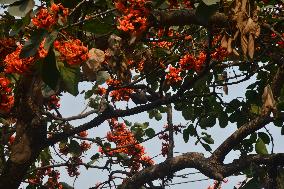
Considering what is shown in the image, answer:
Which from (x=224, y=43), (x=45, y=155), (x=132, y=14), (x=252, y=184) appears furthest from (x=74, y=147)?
(x=224, y=43)

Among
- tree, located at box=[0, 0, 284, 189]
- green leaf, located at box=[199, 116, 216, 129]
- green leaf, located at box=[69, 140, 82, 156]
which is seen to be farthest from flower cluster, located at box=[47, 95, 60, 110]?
green leaf, located at box=[199, 116, 216, 129]

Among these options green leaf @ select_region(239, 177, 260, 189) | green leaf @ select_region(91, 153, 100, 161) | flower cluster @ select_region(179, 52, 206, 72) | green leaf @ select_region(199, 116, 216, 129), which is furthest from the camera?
green leaf @ select_region(91, 153, 100, 161)

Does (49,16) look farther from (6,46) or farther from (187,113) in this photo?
(187,113)

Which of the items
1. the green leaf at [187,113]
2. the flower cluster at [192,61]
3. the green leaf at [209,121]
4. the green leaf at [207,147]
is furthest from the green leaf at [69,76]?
the green leaf at [207,147]

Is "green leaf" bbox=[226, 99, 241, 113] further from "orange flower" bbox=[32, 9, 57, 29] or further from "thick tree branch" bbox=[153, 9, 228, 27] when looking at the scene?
"orange flower" bbox=[32, 9, 57, 29]

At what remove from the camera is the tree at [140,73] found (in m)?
2.27

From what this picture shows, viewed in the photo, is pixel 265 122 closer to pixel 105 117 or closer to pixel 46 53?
pixel 105 117

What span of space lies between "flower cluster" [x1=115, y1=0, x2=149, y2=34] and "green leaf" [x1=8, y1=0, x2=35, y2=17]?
624 millimetres

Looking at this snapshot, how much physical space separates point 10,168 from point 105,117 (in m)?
1.08

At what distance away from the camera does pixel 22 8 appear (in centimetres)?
199

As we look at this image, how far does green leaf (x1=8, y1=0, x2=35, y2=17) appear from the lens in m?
1.97

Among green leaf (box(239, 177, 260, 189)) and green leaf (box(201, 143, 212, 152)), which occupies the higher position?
green leaf (box(201, 143, 212, 152))

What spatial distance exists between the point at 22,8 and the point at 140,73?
2.30m

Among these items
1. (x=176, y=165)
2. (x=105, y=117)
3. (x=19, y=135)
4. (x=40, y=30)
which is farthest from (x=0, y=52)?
(x=176, y=165)
